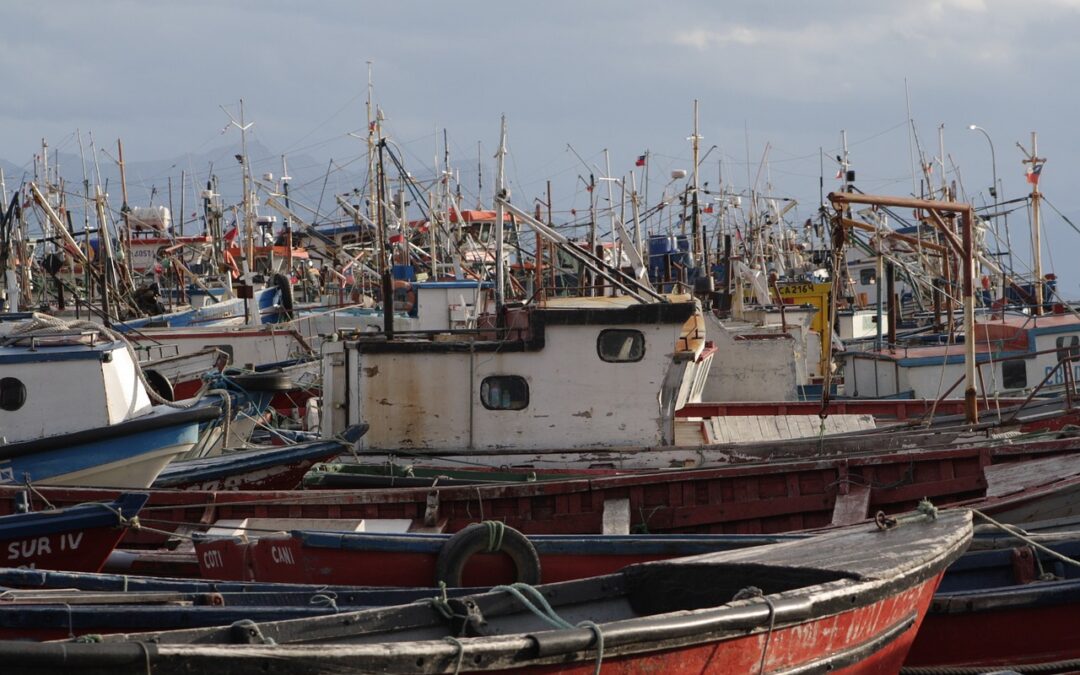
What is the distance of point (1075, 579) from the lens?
9.19 meters

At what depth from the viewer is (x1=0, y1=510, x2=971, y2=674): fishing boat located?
5516 millimetres

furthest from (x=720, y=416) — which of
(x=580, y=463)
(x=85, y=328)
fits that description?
(x=85, y=328)

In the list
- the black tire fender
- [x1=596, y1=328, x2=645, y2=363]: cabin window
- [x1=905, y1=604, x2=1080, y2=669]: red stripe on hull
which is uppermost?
the black tire fender

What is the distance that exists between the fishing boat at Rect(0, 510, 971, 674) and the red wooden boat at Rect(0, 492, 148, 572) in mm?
4407

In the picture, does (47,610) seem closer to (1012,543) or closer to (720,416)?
(1012,543)

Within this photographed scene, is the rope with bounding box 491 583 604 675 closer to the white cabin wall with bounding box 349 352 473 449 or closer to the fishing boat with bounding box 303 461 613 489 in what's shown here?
the fishing boat with bounding box 303 461 613 489

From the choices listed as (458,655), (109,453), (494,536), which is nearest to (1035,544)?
(494,536)

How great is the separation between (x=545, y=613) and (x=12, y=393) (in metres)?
9.64

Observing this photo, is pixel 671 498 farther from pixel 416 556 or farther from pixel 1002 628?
pixel 1002 628

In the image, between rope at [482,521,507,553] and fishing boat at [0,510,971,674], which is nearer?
fishing boat at [0,510,971,674]

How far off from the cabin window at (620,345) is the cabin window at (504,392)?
0.93 meters

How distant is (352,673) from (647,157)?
143 ft

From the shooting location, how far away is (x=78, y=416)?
15.0m

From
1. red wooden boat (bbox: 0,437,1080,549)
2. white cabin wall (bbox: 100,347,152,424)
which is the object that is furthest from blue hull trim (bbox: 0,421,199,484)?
red wooden boat (bbox: 0,437,1080,549)
